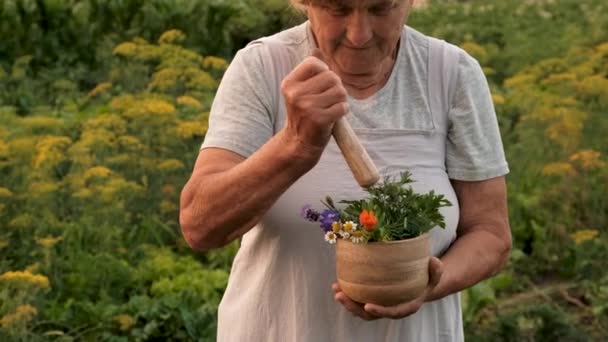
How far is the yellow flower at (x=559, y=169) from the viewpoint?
5668mm

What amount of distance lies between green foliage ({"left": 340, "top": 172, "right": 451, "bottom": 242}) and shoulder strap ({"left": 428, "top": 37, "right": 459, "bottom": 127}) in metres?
0.21

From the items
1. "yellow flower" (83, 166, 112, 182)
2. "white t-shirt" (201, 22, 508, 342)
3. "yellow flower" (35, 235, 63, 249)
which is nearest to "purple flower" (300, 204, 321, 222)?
"white t-shirt" (201, 22, 508, 342)

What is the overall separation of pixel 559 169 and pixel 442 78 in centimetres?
339

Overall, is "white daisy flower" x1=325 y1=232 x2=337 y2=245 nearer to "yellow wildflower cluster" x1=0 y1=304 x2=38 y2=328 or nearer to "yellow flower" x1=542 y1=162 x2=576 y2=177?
"yellow wildflower cluster" x1=0 y1=304 x2=38 y2=328

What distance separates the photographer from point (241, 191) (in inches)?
84.4

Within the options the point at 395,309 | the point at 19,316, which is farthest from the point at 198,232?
the point at 19,316

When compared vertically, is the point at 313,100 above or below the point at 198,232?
above

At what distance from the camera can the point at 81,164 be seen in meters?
5.64

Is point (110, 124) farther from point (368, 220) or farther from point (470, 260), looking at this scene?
point (368, 220)

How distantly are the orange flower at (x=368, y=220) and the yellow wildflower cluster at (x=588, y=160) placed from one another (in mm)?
3673

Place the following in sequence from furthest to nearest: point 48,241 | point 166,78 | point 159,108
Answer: point 166,78 < point 159,108 < point 48,241

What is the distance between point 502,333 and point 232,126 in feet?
8.86

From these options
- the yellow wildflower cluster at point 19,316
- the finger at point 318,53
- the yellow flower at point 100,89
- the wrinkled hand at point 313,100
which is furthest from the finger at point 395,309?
the yellow flower at point 100,89

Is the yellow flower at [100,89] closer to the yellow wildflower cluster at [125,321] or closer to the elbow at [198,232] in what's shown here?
the yellow wildflower cluster at [125,321]
